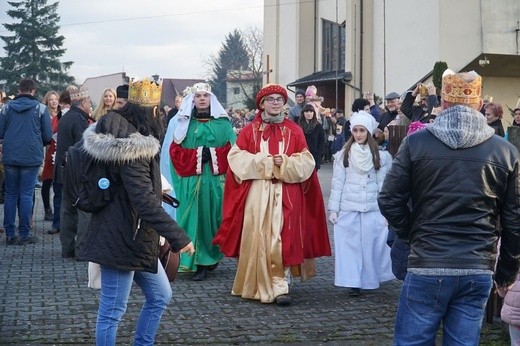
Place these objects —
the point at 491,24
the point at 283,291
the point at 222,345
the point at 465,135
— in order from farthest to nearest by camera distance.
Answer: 1. the point at 491,24
2. the point at 283,291
3. the point at 222,345
4. the point at 465,135

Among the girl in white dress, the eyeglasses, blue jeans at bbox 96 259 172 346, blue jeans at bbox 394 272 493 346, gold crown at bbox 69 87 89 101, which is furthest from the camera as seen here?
gold crown at bbox 69 87 89 101

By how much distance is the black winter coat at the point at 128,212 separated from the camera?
546 centimetres

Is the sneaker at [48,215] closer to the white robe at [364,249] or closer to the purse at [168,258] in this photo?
the white robe at [364,249]

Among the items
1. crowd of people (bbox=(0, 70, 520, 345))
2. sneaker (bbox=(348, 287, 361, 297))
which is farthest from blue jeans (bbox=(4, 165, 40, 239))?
sneaker (bbox=(348, 287, 361, 297))

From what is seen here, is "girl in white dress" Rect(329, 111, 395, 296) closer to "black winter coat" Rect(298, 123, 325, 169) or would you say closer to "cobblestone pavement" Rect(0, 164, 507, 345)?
"cobblestone pavement" Rect(0, 164, 507, 345)

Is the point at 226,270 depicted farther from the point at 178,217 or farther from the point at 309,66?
the point at 309,66

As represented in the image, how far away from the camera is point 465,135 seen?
456 cm

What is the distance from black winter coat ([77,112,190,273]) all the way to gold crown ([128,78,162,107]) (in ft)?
0.81

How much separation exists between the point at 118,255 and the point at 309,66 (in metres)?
37.5

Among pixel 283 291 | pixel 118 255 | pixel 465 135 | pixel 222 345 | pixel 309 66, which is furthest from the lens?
pixel 309 66

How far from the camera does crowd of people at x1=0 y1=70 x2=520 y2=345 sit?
4574 millimetres

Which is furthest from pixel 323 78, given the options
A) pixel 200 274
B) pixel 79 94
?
pixel 200 274

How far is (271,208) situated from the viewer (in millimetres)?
8688

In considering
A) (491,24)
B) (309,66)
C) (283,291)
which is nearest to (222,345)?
(283,291)
